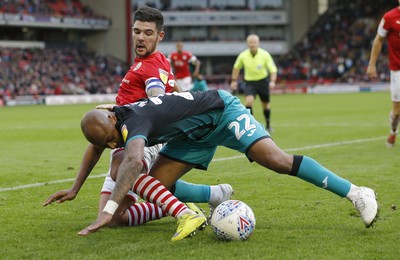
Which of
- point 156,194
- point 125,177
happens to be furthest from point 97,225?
point 156,194

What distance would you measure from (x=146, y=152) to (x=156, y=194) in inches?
35.0

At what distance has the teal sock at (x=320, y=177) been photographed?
18.7 feet

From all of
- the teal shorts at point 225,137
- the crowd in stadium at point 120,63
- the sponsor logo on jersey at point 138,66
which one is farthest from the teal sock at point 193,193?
the crowd in stadium at point 120,63

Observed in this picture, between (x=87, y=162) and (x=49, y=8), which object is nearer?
(x=87, y=162)

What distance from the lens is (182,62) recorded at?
23203 mm

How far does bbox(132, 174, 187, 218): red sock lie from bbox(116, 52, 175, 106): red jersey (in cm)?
119

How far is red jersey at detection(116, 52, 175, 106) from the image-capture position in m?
6.57

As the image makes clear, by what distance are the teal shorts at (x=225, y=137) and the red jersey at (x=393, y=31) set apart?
6.35m

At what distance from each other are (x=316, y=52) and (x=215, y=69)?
407 inches

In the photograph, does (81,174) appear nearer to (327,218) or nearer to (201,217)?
(201,217)

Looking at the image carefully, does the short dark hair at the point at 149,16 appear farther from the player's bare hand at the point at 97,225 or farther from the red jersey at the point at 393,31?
the red jersey at the point at 393,31

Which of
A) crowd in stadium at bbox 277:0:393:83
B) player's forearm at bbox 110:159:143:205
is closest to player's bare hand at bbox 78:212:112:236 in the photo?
player's forearm at bbox 110:159:143:205

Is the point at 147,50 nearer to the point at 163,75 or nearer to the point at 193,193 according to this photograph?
the point at 163,75

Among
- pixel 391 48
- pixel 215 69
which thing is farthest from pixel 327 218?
pixel 215 69
